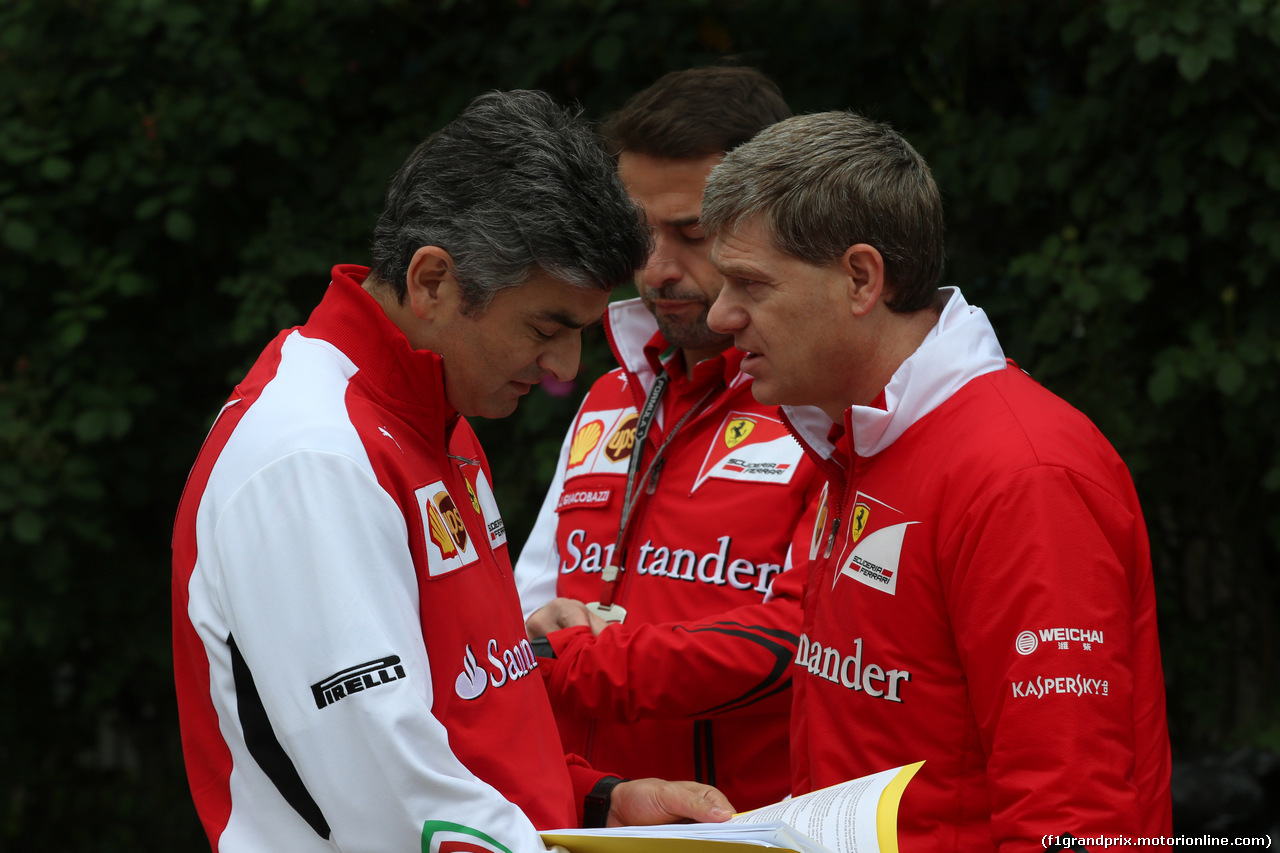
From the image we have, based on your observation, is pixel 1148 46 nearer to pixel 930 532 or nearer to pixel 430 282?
pixel 930 532

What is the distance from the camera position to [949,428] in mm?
1774

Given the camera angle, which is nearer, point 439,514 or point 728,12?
point 439,514

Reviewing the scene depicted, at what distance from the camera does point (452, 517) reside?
5.62ft

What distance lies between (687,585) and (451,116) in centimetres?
258

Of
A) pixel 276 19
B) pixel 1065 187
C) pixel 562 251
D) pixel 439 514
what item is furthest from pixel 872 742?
pixel 276 19

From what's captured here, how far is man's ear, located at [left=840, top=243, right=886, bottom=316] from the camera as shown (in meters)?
1.88

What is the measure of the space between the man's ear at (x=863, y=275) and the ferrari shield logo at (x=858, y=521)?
1.03 feet

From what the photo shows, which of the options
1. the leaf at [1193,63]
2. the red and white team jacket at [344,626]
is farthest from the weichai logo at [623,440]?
the leaf at [1193,63]

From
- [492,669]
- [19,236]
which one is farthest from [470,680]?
[19,236]

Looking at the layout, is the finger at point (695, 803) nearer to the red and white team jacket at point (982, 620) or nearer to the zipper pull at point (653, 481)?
the red and white team jacket at point (982, 620)

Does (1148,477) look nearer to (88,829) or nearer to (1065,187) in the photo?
(1065,187)

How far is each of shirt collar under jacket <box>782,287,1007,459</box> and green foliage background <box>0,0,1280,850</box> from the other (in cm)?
189

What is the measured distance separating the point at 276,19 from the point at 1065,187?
9.57 feet

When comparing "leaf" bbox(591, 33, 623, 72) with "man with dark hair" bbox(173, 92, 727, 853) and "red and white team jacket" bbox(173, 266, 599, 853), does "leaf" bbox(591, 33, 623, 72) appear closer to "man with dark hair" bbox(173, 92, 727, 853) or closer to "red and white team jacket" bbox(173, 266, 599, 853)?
"man with dark hair" bbox(173, 92, 727, 853)
